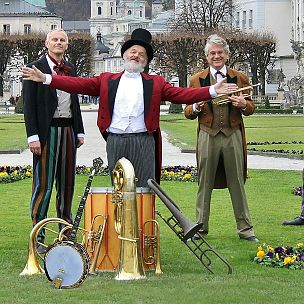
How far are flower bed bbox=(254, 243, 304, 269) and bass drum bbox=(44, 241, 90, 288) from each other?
75.6 inches

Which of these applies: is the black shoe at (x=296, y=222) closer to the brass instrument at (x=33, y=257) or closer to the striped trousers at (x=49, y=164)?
the striped trousers at (x=49, y=164)

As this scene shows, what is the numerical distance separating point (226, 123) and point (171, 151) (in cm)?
1592

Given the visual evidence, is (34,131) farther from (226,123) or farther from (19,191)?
(19,191)

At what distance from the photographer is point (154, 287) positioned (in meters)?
8.71

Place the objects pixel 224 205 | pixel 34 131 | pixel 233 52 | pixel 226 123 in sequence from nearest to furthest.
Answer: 1. pixel 34 131
2. pixel 226 123
3. pixel 224 205
4. pixel 233 52

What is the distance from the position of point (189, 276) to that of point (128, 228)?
62 centimetres

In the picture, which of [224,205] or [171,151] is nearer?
[224,205]

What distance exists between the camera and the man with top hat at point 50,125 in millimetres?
10758

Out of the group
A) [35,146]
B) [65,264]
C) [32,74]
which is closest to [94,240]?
[65,264]

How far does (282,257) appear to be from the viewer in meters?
10.0

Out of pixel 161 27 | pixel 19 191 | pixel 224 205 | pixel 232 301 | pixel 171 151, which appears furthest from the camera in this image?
pixel 161 27

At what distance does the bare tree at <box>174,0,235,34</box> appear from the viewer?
3489 inches

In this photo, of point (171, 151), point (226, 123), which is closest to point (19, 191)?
point (226, 123)

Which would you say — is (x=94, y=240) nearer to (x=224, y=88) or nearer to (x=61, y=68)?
(x=224, y=88)
